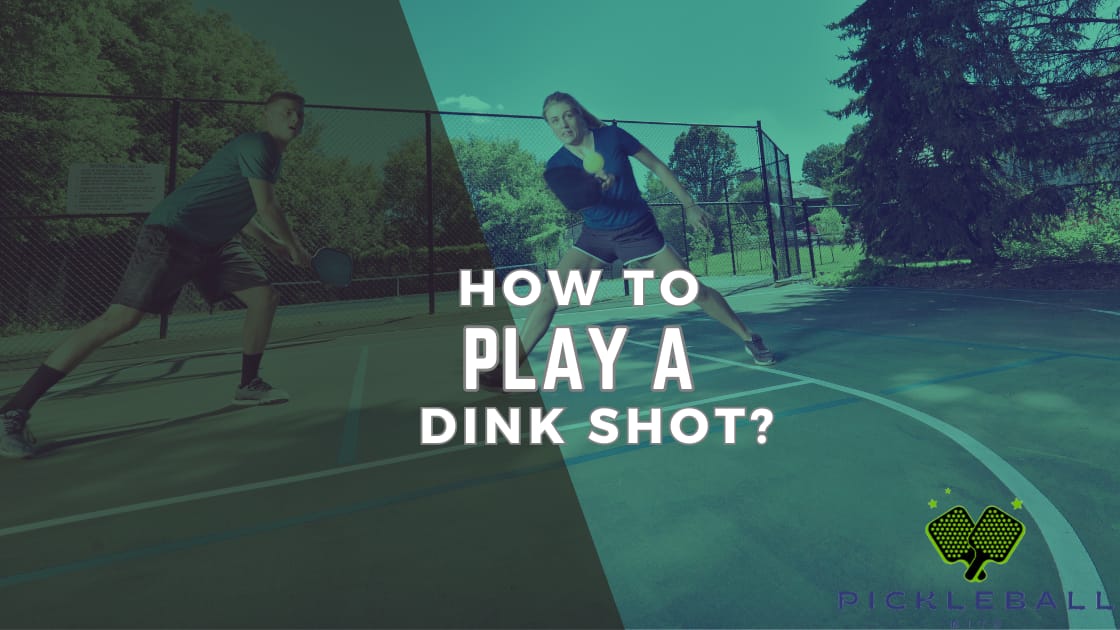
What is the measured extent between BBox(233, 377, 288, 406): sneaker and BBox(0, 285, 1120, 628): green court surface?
0.10m

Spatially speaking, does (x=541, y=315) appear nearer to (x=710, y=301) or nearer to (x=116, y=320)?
(x=710, y=301)

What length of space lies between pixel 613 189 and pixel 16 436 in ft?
13.4

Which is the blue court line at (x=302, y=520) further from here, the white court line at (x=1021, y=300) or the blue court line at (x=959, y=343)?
the white court line at (x=1021, y=300)

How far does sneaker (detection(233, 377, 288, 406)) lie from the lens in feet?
14.6

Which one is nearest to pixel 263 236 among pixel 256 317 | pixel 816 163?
pixel 256 317

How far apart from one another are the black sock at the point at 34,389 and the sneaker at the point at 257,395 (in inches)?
45.9

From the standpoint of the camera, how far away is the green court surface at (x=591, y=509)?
1616mm

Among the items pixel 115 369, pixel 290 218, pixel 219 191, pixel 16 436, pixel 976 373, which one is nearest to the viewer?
pixel 16 436

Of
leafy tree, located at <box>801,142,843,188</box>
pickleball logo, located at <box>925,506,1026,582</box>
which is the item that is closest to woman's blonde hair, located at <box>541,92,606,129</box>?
pickleball logo, located at <box>925,506,1026,582</box>

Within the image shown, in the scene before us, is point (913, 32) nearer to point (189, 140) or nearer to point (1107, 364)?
point (1107, 364)

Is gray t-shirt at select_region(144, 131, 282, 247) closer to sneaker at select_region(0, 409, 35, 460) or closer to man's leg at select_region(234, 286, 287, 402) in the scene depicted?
man's leg at select_region(234, 286, 287, 402)

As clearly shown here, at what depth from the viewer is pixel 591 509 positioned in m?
2.25

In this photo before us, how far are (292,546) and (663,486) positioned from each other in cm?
145

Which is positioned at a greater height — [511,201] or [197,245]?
[511,201]
